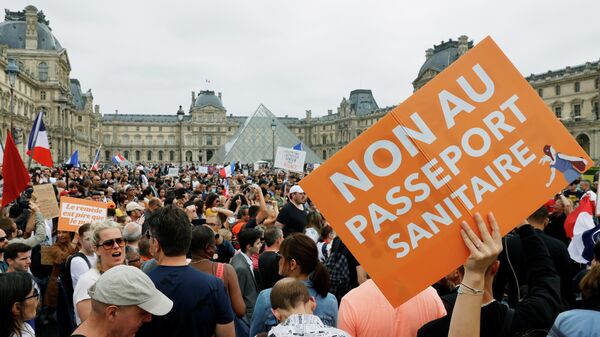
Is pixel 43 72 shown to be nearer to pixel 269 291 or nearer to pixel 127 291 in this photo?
pixel 269 291

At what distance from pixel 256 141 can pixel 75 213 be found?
38761 mm

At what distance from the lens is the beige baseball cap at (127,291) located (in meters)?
1.98

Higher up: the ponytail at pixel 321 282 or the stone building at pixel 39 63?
the stone building at pixel 39 63

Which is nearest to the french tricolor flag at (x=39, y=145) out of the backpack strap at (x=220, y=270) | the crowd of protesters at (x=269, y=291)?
the crowd of protesters at (x=269, y=291)

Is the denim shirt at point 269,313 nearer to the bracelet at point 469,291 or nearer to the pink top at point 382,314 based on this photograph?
the pink top at point 382,314

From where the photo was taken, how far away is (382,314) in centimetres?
243

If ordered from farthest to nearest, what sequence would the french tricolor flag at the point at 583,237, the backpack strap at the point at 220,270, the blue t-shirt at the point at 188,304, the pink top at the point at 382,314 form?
the french tricolor flag at the point at 583,237 < the backpack strap at the point at 220,270 < the blue t-shirt at the point at 188,304 < the pink top at the point at 382,314

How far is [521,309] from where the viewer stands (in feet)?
6.11

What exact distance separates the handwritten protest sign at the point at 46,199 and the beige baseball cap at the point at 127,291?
475 centimetres

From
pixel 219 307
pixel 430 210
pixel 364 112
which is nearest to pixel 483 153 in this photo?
pixel 430 210

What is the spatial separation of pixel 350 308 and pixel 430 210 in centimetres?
79

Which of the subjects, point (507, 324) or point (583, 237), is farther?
point (583, 237)

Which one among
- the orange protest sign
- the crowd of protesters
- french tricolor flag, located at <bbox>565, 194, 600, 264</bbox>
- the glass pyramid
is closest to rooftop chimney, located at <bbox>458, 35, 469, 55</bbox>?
the glass pyramid

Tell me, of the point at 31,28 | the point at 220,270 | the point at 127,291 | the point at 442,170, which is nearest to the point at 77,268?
the point at 220,270
